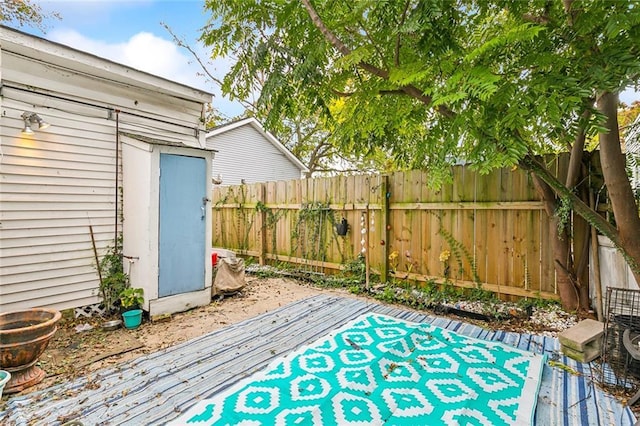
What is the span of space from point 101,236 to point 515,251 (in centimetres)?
555

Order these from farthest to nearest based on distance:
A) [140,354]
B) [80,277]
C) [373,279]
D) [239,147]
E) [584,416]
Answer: [239,147] < [373,279] < [80,277] < [140,354] < [584,416]

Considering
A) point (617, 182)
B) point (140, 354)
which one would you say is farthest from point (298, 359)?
point (617, 182)

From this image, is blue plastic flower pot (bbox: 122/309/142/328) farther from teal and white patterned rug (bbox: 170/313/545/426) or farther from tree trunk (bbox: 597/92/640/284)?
tree trunk (bbox: 597/92/640/284)

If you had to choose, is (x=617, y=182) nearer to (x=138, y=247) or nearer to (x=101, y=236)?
(x=138, y=247)

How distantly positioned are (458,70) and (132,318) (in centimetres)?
424

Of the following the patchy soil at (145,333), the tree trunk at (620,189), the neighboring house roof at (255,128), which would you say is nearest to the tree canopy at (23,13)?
the neighboring house roof at (255,128)

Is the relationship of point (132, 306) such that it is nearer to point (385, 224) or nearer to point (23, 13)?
point (385, 224)

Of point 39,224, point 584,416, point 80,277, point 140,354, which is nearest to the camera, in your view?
point 584,416

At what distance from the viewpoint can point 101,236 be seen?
401 cm

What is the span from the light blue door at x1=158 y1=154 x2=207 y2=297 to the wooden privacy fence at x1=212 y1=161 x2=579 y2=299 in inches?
88.0

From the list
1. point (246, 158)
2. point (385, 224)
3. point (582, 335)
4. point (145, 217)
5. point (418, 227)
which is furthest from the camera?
point (246, 158)

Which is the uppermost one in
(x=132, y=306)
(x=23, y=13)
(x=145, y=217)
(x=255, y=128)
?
(x=23, y=13)

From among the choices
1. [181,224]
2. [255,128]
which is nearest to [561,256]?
[181,224]

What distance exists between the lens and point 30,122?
3.38m
